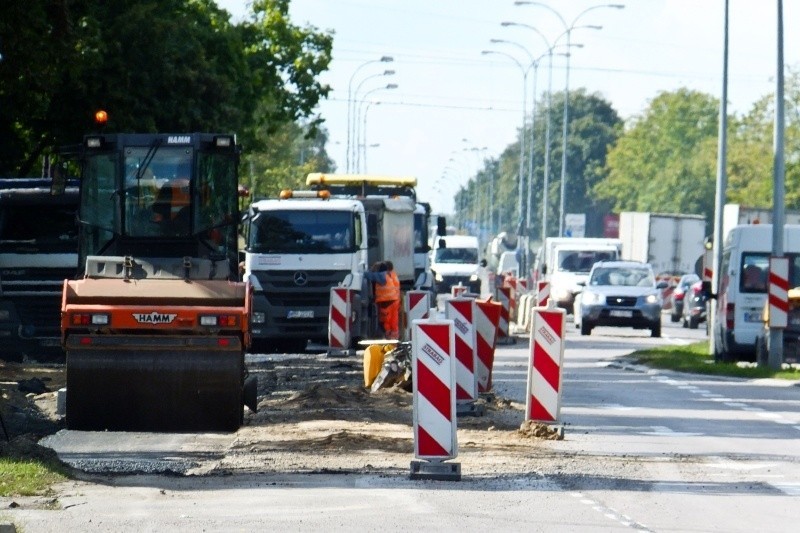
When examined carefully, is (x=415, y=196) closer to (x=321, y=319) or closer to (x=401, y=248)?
(x=401, y=248)

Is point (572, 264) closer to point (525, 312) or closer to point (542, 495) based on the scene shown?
point (525, 312)

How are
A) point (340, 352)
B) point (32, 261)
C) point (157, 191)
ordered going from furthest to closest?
1. point (340, 352)
2. point (32, 261)
3. point (157, 191)

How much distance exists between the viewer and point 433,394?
14602 mm

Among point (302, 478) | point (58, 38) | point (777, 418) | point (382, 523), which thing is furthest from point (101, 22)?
point (382, 523)

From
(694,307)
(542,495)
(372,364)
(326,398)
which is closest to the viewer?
(542,495)

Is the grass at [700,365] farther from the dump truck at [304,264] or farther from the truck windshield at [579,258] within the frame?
the truck windshield at [579,258]

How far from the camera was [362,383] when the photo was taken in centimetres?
2623

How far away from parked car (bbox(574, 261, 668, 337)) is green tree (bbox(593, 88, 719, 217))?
94499 millimetres

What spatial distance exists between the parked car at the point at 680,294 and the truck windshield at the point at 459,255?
987 cm

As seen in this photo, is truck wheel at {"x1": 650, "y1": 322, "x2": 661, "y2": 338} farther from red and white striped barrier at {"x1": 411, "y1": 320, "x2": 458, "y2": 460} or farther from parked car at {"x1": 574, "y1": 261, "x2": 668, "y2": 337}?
red and white striped barrier at {"x1": 411, "y1": 320, "x2": 458, "y2": 460}

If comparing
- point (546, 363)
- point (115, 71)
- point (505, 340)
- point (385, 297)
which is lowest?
point (505, 340)

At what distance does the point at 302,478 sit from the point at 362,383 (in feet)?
39.3

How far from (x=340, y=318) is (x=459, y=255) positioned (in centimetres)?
4430

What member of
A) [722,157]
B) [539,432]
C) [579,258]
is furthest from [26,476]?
[579,258]
